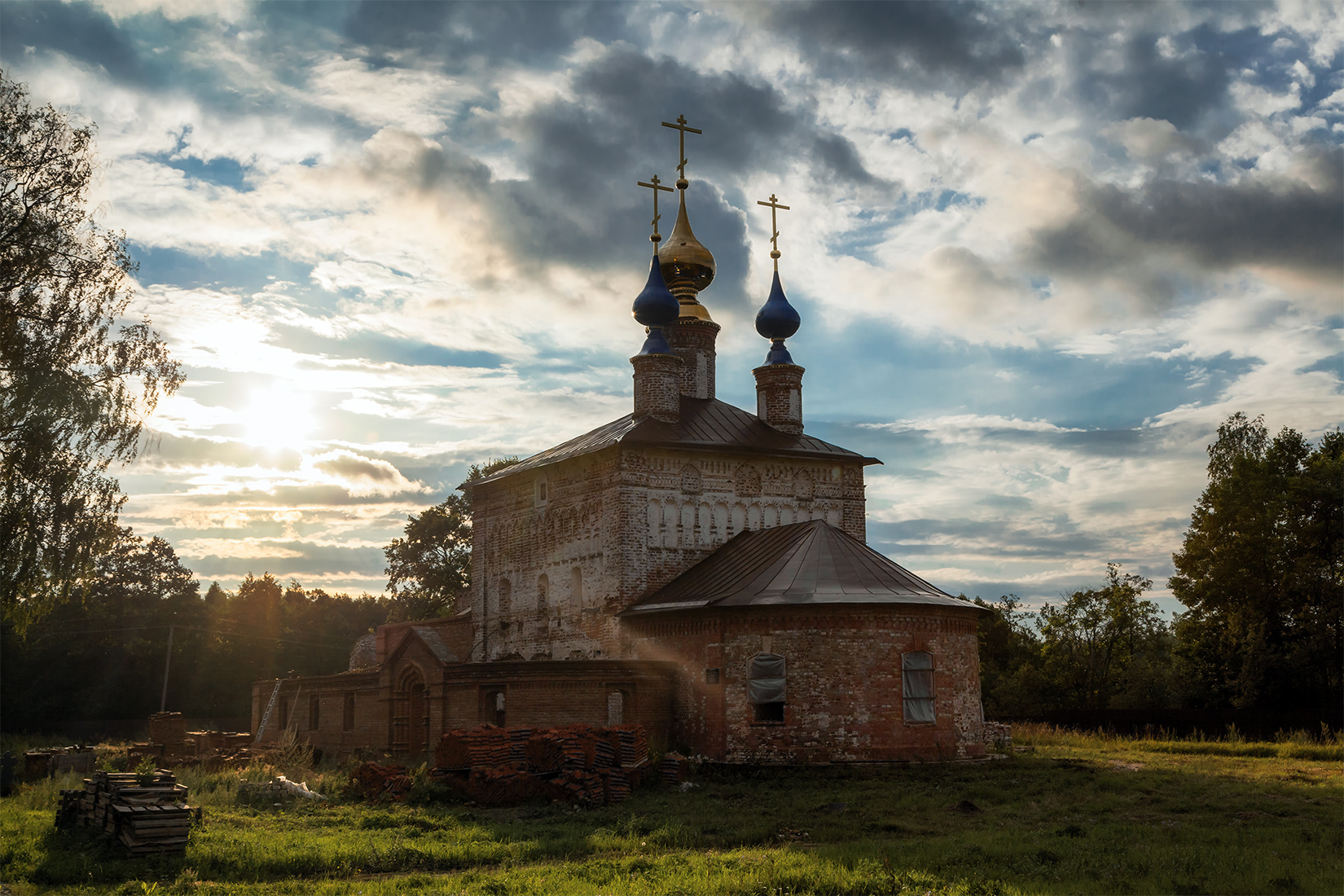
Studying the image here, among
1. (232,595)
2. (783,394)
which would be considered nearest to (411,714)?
(783,394)

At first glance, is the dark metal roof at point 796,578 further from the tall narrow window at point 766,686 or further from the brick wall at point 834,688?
the tall narrow window at point 766,686

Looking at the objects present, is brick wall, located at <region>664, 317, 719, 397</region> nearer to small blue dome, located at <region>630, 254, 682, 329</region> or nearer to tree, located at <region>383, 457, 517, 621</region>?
small blue dome, located at <region>630, 254, 682, 329</region>

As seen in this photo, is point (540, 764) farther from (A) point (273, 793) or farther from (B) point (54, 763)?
(B) point (54, 763)

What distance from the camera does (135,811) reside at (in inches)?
495

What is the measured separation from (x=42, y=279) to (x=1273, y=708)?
32.4m

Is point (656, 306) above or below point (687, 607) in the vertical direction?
above

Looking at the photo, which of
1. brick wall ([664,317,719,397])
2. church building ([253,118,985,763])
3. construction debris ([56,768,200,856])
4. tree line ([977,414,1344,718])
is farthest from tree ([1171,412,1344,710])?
construction debris ([56,768,200,856])

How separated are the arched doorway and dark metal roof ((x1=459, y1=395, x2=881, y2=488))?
5852mm

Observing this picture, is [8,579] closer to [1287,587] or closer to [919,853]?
[919,853]

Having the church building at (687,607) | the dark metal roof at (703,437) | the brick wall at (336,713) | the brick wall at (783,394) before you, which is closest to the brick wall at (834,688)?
the church building at (687,607)

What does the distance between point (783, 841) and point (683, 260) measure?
19.9 m

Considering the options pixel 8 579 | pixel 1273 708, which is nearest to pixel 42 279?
pixel 8 579

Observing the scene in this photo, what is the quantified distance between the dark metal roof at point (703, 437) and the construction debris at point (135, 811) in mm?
12462

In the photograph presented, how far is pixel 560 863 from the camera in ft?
38.3
